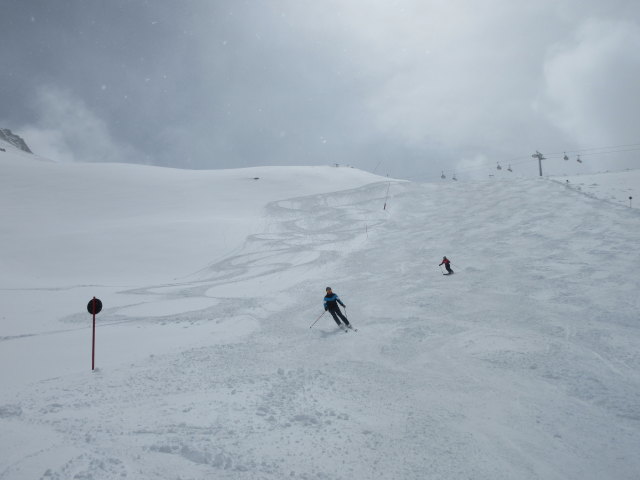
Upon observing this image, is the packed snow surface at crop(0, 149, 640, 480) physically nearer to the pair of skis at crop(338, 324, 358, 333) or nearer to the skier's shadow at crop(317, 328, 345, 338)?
the skier's shadow at crop(317, 328, 345, 338)

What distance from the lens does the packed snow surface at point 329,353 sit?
4.87 metres

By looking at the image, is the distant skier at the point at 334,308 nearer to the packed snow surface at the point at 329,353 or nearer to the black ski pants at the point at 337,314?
the black ski pants at the point at 337,314

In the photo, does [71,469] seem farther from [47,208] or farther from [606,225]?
[47,208]

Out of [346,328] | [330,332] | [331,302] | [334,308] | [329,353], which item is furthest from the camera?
[331,302]

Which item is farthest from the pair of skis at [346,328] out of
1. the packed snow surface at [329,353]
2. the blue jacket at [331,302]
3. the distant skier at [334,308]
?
the blue jacket at [331,302]

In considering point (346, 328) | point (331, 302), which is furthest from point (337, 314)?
point (346, 328)

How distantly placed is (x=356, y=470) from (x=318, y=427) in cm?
106

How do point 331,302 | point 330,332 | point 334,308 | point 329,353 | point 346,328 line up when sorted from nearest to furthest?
point 329,353
point 330,332
point 346,328
point 334,308
point 331,302

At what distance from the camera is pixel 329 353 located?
28.8 ft

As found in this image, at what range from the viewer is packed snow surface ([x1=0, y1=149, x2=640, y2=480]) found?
4.87 metres

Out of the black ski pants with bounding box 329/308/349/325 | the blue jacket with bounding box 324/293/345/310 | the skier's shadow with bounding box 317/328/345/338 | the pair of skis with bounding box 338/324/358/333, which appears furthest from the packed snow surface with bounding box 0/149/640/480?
the blue jacket with bounding box 324/293/345/310

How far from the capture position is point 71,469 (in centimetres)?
448

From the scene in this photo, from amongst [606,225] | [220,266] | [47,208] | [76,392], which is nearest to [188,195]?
[47,208]

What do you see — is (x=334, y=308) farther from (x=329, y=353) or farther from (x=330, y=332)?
(x=329, y=353)
